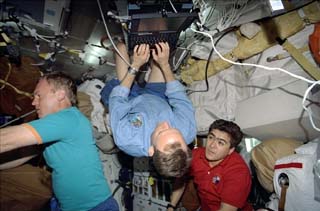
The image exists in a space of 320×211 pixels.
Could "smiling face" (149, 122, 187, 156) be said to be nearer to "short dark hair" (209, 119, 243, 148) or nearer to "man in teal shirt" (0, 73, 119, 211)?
"man in teal shirt" (0, 73, 119, 211)

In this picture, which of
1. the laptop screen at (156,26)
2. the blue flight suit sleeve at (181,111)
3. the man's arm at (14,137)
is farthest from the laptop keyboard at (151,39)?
the man's arm at (14,137)

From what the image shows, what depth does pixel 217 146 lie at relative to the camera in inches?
86.4

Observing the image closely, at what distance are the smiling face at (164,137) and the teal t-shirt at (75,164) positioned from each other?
461 mm

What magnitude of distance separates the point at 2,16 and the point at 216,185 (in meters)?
2.29

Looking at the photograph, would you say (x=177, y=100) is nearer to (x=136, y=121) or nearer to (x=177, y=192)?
(x=136, y=121)

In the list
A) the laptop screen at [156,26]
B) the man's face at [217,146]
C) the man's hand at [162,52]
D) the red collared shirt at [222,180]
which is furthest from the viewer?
the man's face at [217,146]

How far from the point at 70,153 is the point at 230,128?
136 centimetres

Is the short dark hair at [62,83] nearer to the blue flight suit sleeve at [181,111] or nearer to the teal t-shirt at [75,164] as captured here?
the teal t-shirt at [75,164]

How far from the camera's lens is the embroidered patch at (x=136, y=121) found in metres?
1.74

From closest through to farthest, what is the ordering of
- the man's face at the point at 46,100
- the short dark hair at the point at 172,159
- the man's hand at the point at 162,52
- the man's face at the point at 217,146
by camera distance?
1. the short dark hair at the point at 172,159
2. the man's face at the point at 46,100
3. the man's hand at the point at 162,52
4. the man's face at the point at 217,146

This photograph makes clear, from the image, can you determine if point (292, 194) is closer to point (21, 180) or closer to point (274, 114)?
point (274, 114)

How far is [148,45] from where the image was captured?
174 centimetres

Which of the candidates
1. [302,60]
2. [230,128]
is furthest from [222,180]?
[302,60]

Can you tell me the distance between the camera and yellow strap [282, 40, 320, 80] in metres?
1.79
